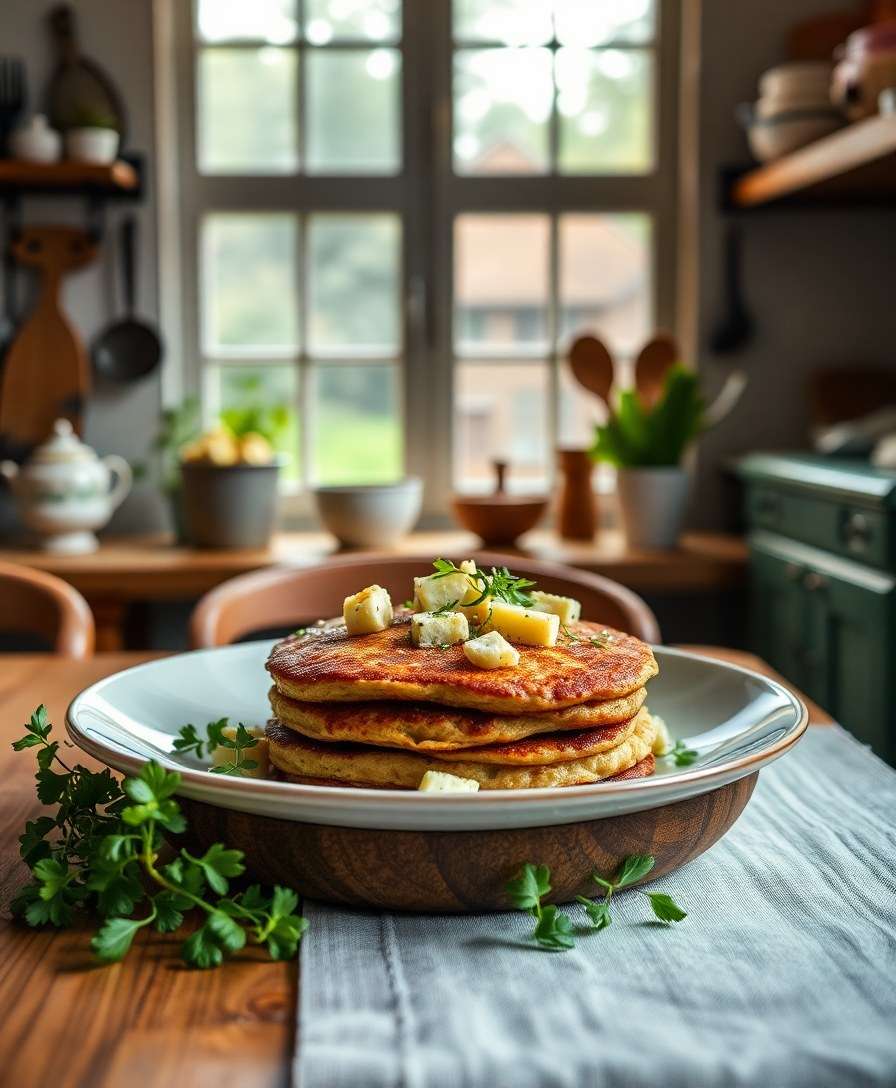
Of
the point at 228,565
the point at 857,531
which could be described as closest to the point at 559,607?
the point at 857,531

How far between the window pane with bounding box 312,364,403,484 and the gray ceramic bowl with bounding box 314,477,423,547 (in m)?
0.50

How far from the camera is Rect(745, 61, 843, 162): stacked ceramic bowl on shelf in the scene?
8.46ft

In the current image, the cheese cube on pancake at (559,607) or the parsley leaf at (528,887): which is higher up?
the cheese cube on pancake at (559,607)

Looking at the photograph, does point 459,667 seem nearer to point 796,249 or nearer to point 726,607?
point 726,607

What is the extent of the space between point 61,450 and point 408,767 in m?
2.16

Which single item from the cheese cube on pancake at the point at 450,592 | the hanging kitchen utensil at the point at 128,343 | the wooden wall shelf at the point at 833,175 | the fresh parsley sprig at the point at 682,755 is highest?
the wooden wall shelf at the point at 833,175

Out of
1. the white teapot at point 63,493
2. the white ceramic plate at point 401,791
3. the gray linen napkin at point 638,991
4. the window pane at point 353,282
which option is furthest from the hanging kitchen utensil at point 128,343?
the gray linen napkin at point 638,991

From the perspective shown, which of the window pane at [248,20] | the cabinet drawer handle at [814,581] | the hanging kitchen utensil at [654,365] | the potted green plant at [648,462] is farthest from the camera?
the window pane at [248,20]

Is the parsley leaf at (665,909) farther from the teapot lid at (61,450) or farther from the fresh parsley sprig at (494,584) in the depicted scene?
the teapot lid at (61,450)

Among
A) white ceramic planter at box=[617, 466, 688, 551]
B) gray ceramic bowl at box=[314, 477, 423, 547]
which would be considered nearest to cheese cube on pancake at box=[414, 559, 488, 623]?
gray ceramic bowl at box=[314, 477, 423, 547]

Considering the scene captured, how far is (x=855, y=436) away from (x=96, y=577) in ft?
5.16

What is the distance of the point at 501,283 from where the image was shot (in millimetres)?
3107

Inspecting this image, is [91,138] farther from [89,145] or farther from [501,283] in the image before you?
[501,283]

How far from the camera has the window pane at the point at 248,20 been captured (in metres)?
3.02
